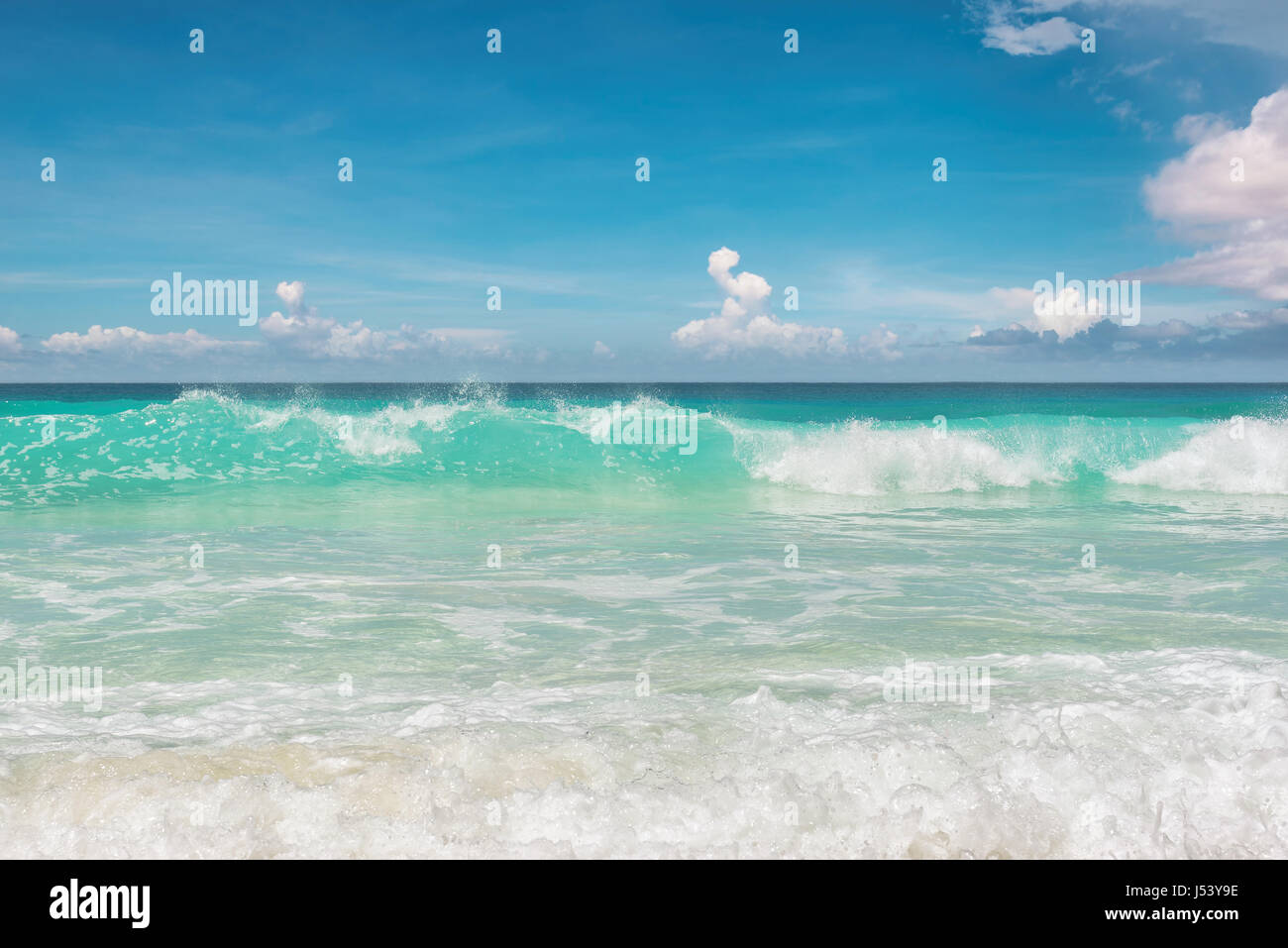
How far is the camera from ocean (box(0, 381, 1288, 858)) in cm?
353

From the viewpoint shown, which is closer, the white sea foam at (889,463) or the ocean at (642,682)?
the ocean at (642,682)

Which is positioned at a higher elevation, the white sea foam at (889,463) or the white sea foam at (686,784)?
the white sea foam at (889,463)

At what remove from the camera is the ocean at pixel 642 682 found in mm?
3531

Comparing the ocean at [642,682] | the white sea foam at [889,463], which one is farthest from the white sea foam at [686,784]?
the white sea foam at [889,463]

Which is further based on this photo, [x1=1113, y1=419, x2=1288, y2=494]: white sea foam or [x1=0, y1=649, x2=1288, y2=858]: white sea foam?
[x1=1113, y1=419, x2=1288, y2=494]: white sea foam

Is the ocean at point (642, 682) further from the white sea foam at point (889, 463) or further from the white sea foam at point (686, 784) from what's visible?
the white sea foam at point (889, 463)

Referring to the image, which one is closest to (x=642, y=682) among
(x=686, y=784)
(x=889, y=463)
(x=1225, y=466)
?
(x=686, y=784)

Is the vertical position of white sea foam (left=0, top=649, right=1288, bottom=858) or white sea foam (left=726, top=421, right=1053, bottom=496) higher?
white sea foam (left=726, top=421, right=1053, bottom=496)

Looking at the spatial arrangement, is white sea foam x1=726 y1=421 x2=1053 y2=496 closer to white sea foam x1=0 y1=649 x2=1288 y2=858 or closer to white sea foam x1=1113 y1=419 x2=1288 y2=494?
white sea foam x1=1113 y1=419 x2=1288 y2=494

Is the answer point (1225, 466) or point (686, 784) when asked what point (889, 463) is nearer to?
point (1225, 466)

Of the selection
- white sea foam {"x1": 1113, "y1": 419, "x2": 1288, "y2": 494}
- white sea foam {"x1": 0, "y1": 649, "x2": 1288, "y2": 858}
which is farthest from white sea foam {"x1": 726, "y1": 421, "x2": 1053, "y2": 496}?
white sea foam {"x1": 0, "y1": 649, "x2": 1288, "y2": 858}
